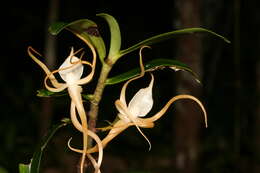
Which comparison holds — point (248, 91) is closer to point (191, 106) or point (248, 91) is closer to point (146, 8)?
point (146, 8)

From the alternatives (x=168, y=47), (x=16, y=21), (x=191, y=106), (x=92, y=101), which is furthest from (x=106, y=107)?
(x=92, y=101)

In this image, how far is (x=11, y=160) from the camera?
2.71 meters

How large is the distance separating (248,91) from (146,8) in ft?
3.46

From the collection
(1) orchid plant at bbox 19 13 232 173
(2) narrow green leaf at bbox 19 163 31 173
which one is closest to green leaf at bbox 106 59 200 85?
(1) orchid plant at bbox 19 13 232 173

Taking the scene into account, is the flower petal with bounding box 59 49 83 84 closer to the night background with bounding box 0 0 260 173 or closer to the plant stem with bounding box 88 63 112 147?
the plant stem with bounding box 88 63 112 147

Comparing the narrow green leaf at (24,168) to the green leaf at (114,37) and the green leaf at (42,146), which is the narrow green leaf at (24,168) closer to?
the green leaf at (42,146)

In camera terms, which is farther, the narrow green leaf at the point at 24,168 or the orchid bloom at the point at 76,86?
the narrow green leaf at the point at 24,168

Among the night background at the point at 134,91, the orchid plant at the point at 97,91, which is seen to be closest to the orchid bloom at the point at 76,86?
the orchid plant at the point at 97,91

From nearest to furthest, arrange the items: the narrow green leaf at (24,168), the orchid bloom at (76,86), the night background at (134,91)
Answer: the orchid bloom at (76,86), the narrow green leaf at (24,168), the night background at (134,91)

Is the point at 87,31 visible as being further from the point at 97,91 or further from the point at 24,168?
the point at 24,168

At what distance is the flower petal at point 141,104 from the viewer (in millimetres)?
663

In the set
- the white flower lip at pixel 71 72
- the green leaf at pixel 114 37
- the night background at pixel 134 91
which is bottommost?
the night background at pixel 134 91

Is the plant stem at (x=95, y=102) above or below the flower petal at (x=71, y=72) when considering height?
below

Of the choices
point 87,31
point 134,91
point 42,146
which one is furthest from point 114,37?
point 134,91
